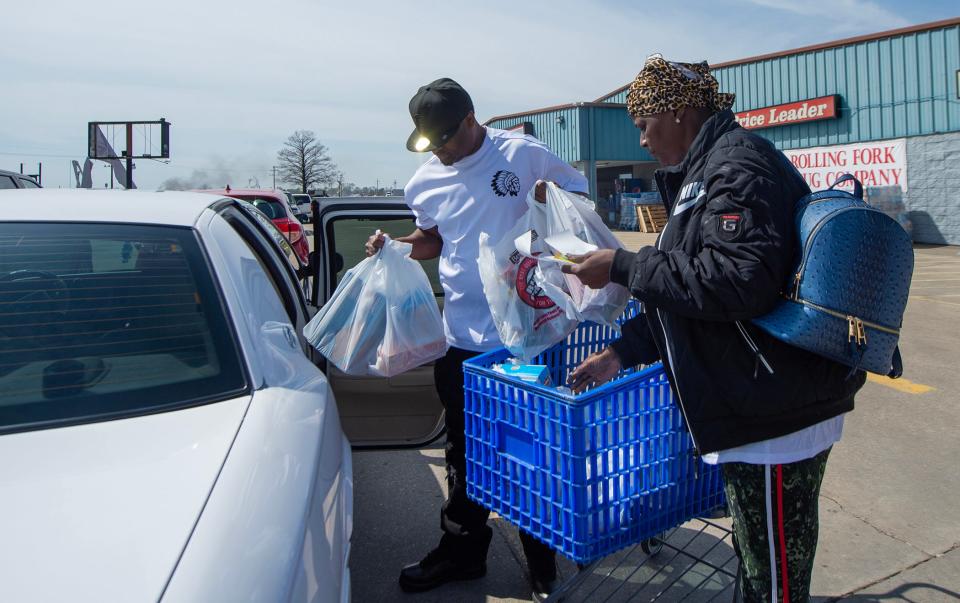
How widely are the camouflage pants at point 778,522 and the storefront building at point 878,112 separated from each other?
59.2 ft

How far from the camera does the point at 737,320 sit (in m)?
1.72

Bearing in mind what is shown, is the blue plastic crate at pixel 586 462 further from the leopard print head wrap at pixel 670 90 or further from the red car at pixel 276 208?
the red car at pixel 276 208

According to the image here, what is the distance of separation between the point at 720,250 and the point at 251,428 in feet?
3.81

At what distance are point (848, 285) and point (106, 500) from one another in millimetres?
1603

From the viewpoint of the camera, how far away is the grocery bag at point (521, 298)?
2.46 m

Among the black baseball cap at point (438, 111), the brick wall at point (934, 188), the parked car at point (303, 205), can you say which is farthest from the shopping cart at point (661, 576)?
the parked car at point (303, 205)

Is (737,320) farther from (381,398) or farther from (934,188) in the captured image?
(934,188)

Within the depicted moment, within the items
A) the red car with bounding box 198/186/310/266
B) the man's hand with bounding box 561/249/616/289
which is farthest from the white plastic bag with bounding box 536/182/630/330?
the red car with bounding box 198/186/310/266

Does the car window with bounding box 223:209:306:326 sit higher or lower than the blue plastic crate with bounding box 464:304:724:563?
higher

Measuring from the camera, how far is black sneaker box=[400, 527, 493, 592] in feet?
9.80

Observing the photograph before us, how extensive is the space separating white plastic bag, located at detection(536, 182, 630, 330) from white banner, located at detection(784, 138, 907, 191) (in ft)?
56.0

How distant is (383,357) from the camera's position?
2930 mm

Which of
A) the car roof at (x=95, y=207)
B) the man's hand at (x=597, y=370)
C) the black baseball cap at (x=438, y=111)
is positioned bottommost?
the man's hand at (x=597, y=370)

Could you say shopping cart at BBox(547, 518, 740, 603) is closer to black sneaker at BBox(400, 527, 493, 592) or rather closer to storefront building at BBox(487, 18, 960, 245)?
black sneaker at BBox(400, 527, 493, 592)
